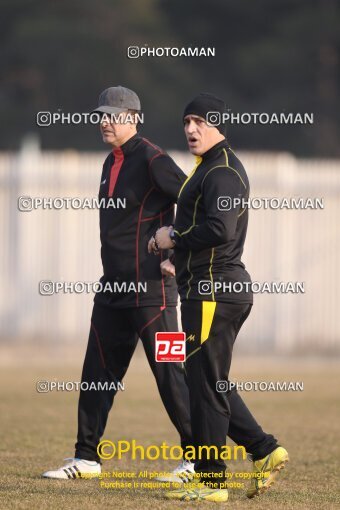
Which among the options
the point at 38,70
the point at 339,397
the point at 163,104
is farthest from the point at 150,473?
the point at 38,70

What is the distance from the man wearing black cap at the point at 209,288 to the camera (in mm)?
6855

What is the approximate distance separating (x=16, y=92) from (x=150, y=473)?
78.5 ft

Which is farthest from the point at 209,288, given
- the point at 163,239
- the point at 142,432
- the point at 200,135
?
the point at 142,432

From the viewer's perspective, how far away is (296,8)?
31.7 meters

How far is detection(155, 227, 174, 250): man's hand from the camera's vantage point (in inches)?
279

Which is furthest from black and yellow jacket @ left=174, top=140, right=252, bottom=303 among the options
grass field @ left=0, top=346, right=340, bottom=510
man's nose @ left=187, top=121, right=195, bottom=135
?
grass field @ left=0, top=346, right=340, bottom=510

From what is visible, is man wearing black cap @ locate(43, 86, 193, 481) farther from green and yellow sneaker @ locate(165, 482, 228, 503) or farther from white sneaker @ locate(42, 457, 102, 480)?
green and yellow sneaker @ locate(165, 482, 228, 503)

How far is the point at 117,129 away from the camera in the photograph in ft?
26.0

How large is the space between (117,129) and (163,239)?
1.09m

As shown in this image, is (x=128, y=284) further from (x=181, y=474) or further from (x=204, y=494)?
(x=204, y=494)

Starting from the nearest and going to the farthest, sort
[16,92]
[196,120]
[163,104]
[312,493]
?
[196,120] < [312,493] < [163,104] < [16,92]

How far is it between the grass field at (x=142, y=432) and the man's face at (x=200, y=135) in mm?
1877

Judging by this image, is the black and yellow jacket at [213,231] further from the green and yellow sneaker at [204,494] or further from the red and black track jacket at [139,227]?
the green and yellow sneaker at [204,494]

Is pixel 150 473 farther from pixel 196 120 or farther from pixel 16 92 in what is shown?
pixel 16 92
